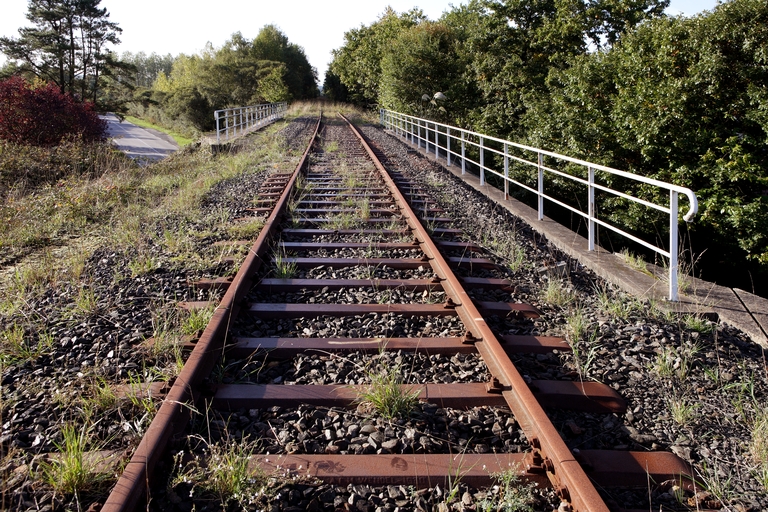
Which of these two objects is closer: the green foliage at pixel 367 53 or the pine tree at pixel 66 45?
the pine tree at pixel 66 45

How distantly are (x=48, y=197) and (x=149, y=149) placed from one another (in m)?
27.0

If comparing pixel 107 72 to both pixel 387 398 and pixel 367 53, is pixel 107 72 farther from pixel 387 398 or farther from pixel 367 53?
pixel 387 398


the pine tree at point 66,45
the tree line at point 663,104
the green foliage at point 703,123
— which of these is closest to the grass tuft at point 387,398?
the tree line at point 663,104

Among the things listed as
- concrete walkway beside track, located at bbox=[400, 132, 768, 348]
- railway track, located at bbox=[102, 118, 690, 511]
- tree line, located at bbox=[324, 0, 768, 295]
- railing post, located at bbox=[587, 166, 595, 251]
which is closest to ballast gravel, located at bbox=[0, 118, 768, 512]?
railway track, located at bbox=[102, 118, 690, 511]

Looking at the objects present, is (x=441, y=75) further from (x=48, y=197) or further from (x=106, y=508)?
(x=106, y=508)

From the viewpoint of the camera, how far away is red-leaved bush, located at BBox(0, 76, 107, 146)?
17734 mm

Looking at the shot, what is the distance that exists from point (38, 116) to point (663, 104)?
714 inches

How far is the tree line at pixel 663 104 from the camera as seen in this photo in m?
10.6

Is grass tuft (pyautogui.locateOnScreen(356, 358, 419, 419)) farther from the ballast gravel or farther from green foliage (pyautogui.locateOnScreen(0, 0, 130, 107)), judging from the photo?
green foliage (pyautogui.locateOnScreen(0, 0, 130, 107))

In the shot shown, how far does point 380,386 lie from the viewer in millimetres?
2975

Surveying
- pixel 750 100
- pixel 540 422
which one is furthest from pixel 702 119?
pixel 540 422

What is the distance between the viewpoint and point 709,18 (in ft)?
37.8

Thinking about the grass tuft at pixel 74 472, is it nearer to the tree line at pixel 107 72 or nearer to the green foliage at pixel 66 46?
the tree line at pixel 107 72

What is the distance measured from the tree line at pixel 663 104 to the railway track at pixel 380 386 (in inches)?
148
